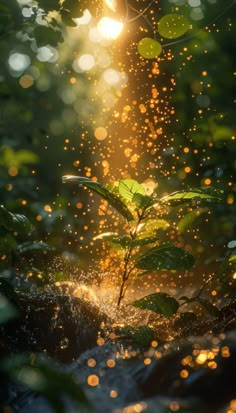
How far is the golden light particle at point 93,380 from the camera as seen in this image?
5.93ft

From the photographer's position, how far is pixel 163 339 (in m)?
2.31

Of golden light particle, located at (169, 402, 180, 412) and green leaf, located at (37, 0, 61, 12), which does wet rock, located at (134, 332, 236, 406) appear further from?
green leaf, located at (37, 0, 61, 12)

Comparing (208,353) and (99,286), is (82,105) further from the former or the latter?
(208,353)

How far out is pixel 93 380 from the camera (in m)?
1.85

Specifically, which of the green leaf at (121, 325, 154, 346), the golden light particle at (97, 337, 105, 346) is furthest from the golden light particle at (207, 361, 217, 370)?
the golden light particle at (97, 337, 105, 346)

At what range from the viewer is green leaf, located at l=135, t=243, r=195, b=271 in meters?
2.41

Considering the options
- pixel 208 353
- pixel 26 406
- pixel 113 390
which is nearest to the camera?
pixel 26 406

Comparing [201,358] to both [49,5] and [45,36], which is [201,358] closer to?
[45,36]

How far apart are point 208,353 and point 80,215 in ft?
25.7

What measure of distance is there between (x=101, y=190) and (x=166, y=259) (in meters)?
0.62

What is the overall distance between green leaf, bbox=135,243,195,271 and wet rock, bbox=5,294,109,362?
1.52ft

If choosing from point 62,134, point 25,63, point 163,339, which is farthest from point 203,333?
point 62,134

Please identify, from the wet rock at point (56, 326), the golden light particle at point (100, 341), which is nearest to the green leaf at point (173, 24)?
the wet rock at point (56, 326)

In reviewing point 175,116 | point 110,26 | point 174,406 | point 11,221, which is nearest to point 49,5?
point 110,26
